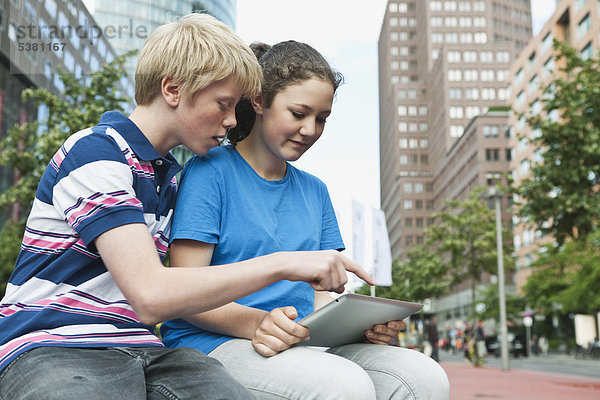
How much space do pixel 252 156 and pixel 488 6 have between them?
125 metres

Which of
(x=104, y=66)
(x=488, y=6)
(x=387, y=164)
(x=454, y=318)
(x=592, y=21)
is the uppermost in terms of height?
(x=488, y=6)

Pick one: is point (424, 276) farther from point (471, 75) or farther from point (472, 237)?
point (471, 75)

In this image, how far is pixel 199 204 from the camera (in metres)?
2.02

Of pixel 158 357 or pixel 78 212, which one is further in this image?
pixel 158 357

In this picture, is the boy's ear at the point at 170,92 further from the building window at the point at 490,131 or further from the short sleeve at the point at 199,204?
the building window at the point at 490,131

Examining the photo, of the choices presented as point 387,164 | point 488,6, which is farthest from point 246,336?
point 387,164

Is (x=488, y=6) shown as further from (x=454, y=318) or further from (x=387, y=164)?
(x=454, y=318)

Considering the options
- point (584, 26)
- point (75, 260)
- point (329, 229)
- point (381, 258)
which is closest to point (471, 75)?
point (584, 26)

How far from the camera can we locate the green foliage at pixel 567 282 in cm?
3434

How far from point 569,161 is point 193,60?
475 inches

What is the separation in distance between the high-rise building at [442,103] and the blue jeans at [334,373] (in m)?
74.3

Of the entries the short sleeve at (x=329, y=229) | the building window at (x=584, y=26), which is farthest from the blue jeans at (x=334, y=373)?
A: the building window at (x=584, y=26)

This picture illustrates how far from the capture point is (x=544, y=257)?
140ft

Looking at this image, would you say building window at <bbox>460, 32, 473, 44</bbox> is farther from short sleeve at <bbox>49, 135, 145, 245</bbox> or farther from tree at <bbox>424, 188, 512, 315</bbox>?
short sleeve at <bbox>49, 135, 145, 245</bbox>
